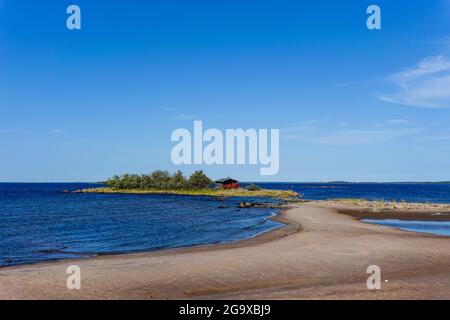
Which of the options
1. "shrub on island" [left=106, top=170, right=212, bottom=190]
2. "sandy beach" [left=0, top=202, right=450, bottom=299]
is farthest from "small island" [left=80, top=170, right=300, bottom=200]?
"sandy beach" [left=0, top=202, right=450, bottom=299]

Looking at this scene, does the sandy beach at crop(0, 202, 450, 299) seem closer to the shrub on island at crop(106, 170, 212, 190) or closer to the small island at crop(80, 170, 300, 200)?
the small island at crop(80, 170, 300, 200)

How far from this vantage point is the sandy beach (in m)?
15.6

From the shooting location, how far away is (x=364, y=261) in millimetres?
22219

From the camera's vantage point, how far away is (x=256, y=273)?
63.4ft

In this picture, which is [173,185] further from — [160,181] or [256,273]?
[256,273]

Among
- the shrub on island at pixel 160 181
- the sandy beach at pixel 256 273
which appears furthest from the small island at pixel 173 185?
the sandy beach at pixel 256 273

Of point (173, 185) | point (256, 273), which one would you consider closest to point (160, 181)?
point (173, 185)

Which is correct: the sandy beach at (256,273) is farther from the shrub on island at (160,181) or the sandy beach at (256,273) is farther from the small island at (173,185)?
the shrub on island at (160,181)

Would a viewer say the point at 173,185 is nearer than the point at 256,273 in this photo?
No

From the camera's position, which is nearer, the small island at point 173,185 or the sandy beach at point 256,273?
the sandy beach at point 256,273

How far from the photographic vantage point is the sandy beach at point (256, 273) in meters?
15.6
